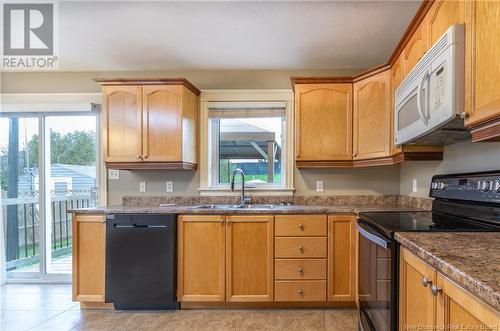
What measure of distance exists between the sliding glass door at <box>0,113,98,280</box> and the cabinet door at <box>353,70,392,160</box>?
9.06 feet

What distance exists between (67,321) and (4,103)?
2415mm

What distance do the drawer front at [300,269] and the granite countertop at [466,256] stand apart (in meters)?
1.25

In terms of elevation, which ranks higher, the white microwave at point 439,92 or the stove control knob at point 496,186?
the white microwave at point 439,92

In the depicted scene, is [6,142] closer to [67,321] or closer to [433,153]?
[67,321]

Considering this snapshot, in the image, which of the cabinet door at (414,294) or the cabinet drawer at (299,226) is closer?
the cabinet door at (414,294)

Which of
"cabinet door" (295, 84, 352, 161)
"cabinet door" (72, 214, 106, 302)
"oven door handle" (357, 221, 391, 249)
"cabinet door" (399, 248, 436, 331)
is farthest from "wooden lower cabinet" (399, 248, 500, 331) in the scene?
"cabinet door" (72, 214, 106, 302)

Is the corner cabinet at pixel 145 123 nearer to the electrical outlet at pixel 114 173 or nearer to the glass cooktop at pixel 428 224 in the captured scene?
the electrical outlet at pixel 114 173

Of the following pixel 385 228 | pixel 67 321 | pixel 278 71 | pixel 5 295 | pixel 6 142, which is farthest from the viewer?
pixel 6 142

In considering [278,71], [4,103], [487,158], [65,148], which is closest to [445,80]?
[487,158]

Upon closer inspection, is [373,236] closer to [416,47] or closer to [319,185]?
[416,47]

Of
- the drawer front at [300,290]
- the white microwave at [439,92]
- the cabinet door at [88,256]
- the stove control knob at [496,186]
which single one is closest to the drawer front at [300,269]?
the drawer front at [300,290]

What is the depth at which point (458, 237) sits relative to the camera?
1207 mm

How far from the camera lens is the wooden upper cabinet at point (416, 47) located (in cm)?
174

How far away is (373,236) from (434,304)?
0.65m
